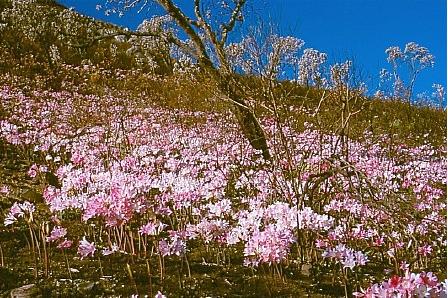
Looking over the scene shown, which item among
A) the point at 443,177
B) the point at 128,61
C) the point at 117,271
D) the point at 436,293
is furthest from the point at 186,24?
the point at 128,61

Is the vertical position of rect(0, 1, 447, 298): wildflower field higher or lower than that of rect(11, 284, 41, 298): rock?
higher

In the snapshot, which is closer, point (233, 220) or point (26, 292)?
point (26, 292)

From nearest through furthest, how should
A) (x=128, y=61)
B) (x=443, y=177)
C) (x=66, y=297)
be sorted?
(x=66, y=297) → (x=443, y=177) → (x=128, y=61)

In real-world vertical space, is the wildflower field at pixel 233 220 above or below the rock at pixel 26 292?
above

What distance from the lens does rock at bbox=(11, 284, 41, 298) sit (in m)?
3.88

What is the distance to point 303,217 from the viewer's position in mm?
4008

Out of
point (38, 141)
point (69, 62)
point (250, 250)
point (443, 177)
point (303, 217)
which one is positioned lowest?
point (250, 250)

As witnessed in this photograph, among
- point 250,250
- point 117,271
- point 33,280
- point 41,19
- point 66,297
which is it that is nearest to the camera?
point 250,250

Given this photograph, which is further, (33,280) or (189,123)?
(189,123)

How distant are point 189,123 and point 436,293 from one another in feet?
48.5

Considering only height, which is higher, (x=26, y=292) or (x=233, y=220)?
(x=233, y=220)

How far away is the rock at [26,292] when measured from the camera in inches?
153

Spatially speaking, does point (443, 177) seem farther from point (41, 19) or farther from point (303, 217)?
point (41, 19)

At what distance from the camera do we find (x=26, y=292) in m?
3.90
